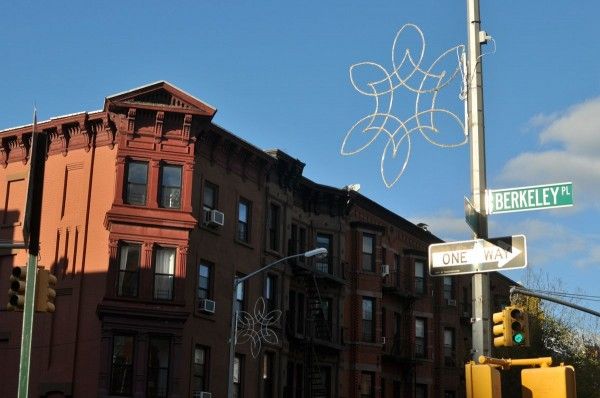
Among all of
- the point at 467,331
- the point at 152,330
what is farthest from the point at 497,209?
the point at 467,331

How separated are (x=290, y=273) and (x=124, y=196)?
33.9 ft

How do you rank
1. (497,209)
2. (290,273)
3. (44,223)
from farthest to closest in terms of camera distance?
(290,273) → (44,223) → (497,209)

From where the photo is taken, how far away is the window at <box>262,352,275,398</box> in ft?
143

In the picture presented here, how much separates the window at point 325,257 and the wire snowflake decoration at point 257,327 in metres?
5.24

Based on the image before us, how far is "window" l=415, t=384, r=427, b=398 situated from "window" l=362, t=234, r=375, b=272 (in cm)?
863

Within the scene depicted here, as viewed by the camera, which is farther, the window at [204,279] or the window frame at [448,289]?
the window frame at [448,289]

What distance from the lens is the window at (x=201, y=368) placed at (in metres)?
39.1

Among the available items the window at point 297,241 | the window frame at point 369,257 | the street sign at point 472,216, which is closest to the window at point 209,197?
the window at point 297,241

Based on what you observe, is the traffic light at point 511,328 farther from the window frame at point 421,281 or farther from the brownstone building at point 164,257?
the window frame at point 421,281

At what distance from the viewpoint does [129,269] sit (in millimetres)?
38156

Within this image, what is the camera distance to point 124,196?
38.8 m

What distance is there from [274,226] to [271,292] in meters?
3.01

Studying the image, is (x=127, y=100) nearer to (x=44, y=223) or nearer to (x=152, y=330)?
(x=44, y=223)

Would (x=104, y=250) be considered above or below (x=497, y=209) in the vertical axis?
above
